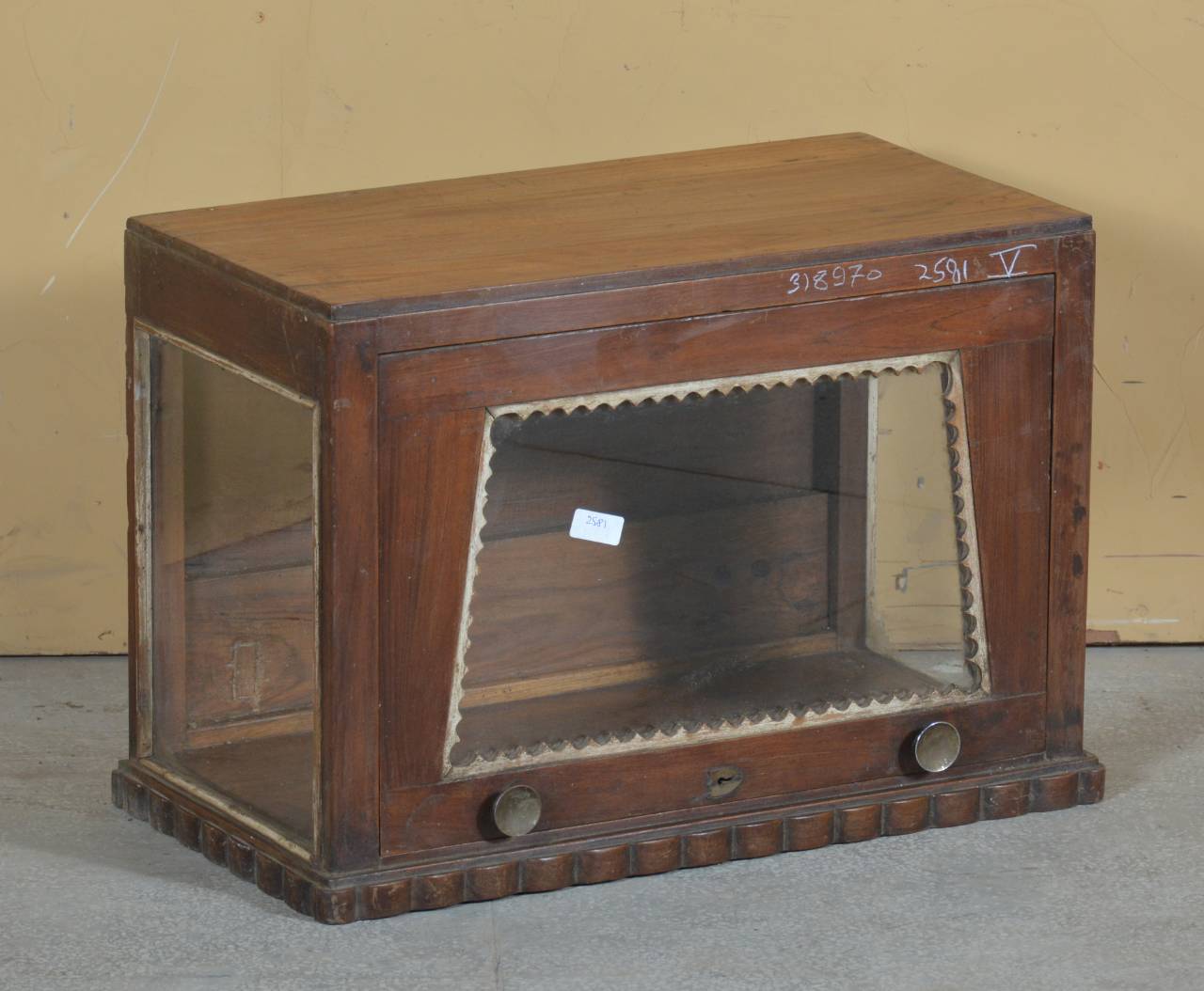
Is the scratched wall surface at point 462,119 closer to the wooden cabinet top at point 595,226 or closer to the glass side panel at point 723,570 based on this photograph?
the wooden cabinet top at point 595,226

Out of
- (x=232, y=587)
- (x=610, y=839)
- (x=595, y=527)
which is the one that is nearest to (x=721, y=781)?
(x=610, y=839)

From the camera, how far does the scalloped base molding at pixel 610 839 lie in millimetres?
2367

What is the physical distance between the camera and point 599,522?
8.29ft

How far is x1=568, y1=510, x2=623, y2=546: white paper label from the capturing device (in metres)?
2.51

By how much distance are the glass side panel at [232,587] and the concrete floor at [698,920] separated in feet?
0.32

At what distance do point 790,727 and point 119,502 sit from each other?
0.92 metres

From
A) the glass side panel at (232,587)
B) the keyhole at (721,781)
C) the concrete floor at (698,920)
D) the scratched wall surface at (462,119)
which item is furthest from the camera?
the scratched wall surface at (462,119)

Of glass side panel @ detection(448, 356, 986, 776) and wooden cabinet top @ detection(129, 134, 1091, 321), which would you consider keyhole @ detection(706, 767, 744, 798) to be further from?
wooden cabinet top @ detection(129, 134, 1091, 321)

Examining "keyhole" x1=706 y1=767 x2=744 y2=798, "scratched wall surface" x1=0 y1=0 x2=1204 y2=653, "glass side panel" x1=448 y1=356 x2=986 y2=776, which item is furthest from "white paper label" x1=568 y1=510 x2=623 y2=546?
"scratched wall surface" x1=0 y1=0 x2=1204 y2=653

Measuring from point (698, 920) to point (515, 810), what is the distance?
18cm

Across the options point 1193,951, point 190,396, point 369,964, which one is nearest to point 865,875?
point 1193,951

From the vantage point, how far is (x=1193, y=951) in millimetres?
2320

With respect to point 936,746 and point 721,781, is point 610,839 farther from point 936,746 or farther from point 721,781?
point 936,746

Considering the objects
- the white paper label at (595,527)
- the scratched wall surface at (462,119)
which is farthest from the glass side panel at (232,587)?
the scratched wall surface at (462,119)
